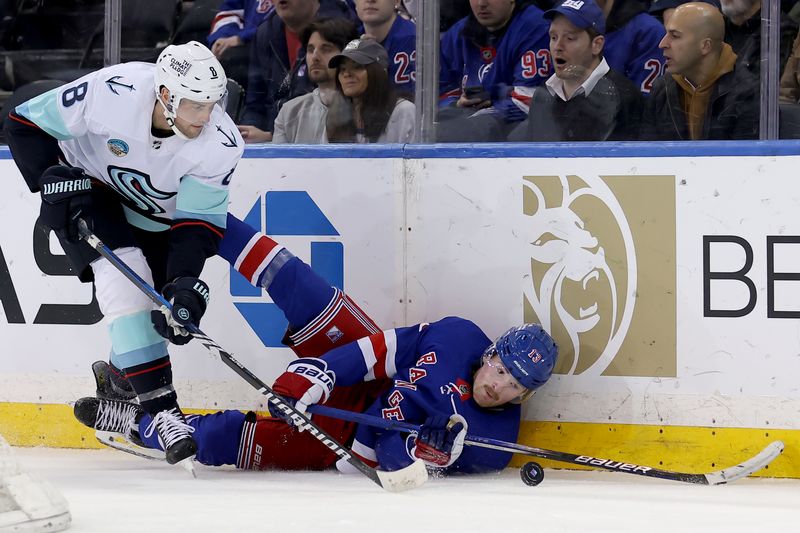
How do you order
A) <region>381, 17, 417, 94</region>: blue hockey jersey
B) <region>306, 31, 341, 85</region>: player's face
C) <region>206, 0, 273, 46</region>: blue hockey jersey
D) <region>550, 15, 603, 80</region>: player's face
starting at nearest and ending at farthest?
<region>550, 15, 603, 80</region>: player's face, <region>381, 17, 417, 94</region>: blue hockey jersey, <region>306, 31, 341, 85</region>: player's face, <region>206, 0, 273, 46</region>: blue hockey jersey

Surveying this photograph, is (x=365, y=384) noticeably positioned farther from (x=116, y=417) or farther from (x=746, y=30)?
(x=746, y=30)

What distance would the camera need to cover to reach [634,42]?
10.7ft

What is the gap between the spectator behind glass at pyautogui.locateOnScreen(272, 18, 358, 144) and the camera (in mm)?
3551

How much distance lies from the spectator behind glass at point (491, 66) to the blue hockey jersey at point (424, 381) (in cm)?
61

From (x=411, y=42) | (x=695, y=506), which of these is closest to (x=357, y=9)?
(x=411, y=42)

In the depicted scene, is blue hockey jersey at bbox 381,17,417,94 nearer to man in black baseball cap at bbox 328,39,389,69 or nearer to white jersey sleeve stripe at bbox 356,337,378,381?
man in black baseball cap at bbox 328,39,389,69

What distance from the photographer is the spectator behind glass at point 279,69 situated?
359 cm

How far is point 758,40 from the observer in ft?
10.3

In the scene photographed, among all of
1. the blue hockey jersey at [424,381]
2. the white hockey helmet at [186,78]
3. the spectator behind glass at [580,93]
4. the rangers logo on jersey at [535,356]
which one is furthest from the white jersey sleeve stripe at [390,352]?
the white hockey helmet at [186,78]

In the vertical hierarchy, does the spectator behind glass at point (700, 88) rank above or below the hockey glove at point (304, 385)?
above

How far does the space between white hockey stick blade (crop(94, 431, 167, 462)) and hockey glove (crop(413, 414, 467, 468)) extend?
2.60 ft

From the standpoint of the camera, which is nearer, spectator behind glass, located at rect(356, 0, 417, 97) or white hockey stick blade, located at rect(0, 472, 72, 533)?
white hockey stick blade, located at rect(0, 472, 72, 533)

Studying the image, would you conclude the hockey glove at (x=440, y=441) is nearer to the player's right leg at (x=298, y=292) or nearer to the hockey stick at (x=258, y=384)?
the hockey stick at (x=258, y=384)

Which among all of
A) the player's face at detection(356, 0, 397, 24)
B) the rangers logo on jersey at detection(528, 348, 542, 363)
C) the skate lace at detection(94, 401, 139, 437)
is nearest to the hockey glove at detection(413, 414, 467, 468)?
the rangers logo on jersey at detection(528, 348, 542, 363)
